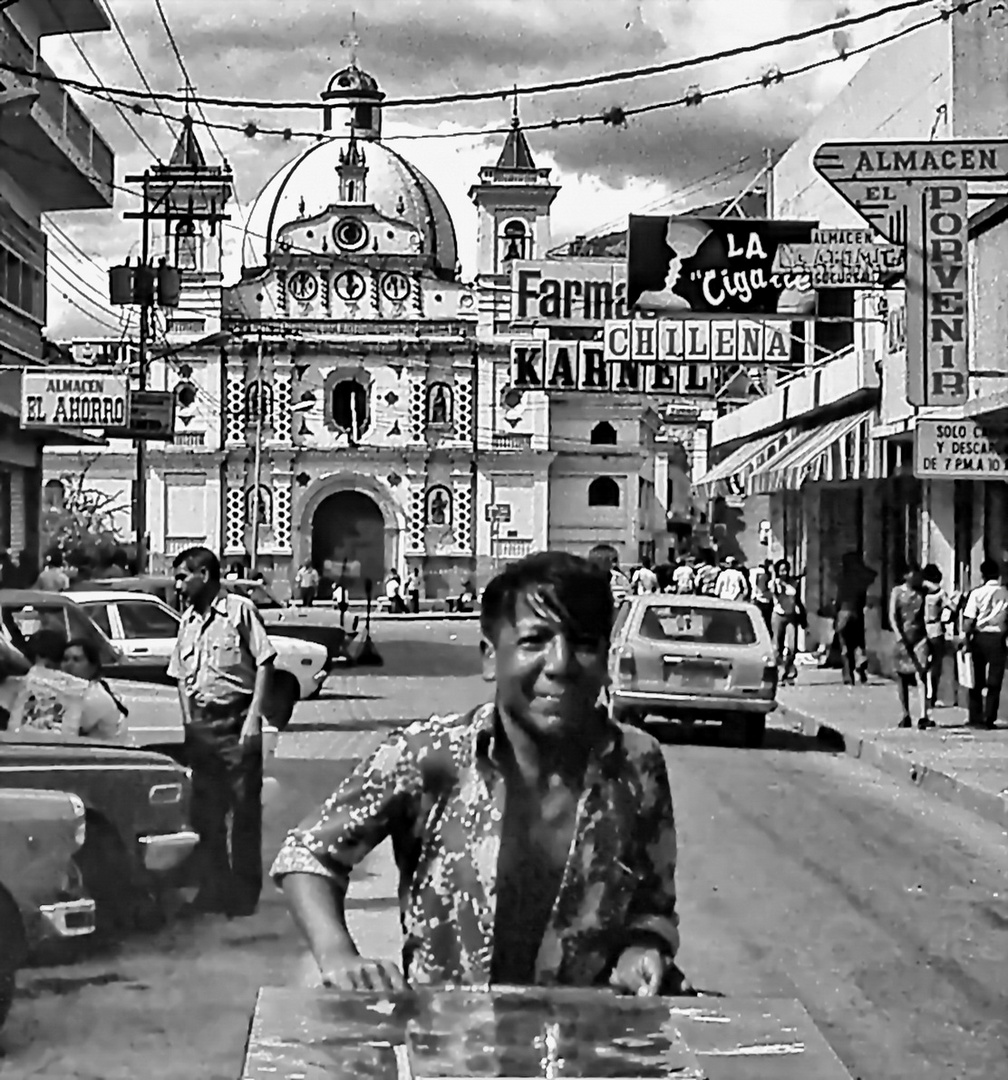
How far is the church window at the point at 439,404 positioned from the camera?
234 ft

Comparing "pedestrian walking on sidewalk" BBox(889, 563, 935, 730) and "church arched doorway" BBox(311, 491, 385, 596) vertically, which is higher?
"church arched doorway" BBox(311, 491, 385, 596)

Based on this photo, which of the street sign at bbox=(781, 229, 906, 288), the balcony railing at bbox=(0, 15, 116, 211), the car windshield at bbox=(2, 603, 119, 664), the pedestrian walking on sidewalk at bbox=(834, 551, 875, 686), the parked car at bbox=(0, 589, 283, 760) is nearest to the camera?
the parked car at bbox=(0, 589, 283, 760)

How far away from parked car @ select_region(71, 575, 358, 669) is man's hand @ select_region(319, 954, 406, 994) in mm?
17109

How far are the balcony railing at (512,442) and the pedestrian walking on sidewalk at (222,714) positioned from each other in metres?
61.7

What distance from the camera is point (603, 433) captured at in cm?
7375

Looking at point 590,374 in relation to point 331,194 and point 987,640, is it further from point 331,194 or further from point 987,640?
point 331,194

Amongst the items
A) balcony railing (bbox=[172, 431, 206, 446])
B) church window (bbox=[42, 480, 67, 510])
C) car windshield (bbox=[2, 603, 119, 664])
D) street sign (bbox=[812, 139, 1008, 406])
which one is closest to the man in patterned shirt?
car windshield (bbox=[2, 603, 119, 664])

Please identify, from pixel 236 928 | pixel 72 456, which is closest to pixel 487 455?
pixel 72 456

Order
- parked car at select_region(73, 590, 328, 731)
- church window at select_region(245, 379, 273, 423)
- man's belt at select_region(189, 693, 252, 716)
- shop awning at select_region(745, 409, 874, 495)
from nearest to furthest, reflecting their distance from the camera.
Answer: man's belt at select_region(189, 693, 252, 716) → parked car at select_region(73, 590, 328, 731) → shop awning at select_region(745, 409, 874, 495) → church window at select_region(245, 379, 273, 423)

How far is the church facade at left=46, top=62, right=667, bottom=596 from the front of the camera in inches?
2785

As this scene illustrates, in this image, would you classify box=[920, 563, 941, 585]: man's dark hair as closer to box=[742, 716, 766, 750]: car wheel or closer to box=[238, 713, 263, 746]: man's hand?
box=[742, 716, 766, 750]: car wheel

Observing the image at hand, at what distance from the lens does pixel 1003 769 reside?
1593 centimetres

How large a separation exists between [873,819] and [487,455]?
57.8m

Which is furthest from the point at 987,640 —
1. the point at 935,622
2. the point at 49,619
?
the point at 49,619
